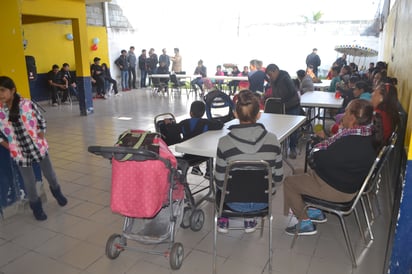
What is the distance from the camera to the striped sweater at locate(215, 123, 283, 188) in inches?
90.4

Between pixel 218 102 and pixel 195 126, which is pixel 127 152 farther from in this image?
pixel 218 102

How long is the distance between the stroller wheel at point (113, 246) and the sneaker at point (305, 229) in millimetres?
1376

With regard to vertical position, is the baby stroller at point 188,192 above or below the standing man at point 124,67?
below

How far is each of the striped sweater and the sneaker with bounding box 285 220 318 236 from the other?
85cm

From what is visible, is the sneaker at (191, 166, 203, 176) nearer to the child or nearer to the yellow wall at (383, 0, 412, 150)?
the child

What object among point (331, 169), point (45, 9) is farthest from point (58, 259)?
point (45, 9)

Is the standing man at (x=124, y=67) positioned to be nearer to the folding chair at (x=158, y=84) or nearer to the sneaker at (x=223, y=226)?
the folding chair at (x=158, y=84)

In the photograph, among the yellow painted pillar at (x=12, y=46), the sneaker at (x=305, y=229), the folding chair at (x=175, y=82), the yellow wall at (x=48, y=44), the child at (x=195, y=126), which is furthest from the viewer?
the folding chair at (x=175, y=82)

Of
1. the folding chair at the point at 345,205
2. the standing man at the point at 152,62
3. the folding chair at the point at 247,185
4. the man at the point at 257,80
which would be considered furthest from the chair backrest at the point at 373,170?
the standing man at the point at 152,62

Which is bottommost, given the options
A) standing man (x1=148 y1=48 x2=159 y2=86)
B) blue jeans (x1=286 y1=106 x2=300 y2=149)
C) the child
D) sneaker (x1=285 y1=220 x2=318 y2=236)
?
sneaker (x1=285 y1=220 x2=318 y2=236)

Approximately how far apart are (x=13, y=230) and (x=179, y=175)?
1.70m

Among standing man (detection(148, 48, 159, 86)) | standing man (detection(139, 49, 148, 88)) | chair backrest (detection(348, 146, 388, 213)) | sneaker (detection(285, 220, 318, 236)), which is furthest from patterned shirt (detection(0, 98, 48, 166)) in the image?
standing man (detection(139, 49, 148, 88))

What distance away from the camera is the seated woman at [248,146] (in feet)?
7.54

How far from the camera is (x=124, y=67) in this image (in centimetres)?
1358
